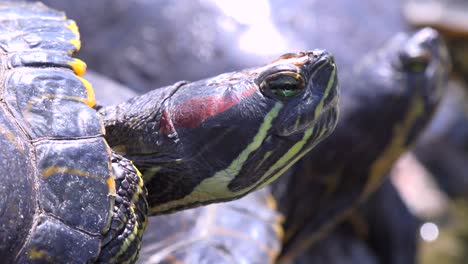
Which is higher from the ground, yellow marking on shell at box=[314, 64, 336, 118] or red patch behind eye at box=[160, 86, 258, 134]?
yellow marking on shell at box=[314, 64, 336, 118]

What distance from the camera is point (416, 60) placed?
9.96ft

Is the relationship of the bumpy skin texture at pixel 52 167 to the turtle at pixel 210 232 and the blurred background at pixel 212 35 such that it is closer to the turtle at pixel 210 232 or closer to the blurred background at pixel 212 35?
the turtle at pixel 210 232

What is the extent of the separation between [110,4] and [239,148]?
214 cm

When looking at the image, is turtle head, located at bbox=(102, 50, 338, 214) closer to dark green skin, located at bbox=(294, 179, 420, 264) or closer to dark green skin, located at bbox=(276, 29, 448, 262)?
dark green skin, located at bbox=(276, 29, 448, 262)

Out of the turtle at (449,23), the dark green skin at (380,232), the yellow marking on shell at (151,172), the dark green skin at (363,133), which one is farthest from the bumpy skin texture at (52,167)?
the turtle at (449,23)

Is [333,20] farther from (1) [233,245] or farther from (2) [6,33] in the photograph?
(2) [6,33]

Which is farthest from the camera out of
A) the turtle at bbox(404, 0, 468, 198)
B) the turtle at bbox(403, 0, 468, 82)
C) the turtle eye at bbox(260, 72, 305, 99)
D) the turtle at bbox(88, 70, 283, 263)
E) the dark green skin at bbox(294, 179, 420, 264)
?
the turtle at bbox(403, 0, 468, 82)

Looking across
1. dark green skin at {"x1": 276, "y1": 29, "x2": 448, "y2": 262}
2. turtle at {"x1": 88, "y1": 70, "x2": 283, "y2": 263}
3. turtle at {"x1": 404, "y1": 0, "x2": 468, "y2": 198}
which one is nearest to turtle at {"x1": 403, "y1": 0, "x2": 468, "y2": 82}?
turtle at {"x1": 404, "y1": 0, "x2": 468, "y2": 198}

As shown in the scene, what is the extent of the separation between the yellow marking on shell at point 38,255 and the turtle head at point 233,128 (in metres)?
0.30

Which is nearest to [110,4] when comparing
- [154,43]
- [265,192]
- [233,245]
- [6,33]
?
[154,43]

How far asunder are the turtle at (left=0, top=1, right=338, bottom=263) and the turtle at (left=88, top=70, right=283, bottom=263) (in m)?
0.39

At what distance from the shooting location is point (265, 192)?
2416 mm

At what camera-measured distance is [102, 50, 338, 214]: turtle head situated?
1318mm

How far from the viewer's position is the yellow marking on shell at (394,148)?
3.02 metres
